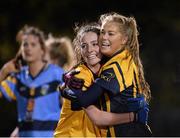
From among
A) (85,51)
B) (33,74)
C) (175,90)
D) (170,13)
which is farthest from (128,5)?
(85,51)

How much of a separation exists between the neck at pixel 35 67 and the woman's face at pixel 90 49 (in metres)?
2.08

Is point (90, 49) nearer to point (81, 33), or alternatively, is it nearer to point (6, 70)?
point (81, 33)

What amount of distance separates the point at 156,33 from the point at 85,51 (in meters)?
6.66

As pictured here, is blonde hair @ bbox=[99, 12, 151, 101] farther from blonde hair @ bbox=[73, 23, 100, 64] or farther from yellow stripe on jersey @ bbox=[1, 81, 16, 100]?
yellow stripe on jersey @ bbox=[1, 81, 16, 100]

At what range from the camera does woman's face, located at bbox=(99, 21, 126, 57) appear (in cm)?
401

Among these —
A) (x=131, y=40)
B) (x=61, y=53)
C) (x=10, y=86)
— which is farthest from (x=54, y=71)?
(x=131, y=40)

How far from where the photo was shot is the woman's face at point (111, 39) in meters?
4.01

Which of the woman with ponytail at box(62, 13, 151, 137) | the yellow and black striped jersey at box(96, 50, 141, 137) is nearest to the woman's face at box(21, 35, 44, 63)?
the woman with ponytail at box(62, 13, 151, 137)

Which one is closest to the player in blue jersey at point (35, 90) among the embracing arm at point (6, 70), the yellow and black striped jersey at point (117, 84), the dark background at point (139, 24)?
the embracing arm at point (6, 70)

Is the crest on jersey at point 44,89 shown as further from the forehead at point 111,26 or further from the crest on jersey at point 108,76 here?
the crest on jersey at point 108,76

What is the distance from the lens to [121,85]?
Result: 12.7ft

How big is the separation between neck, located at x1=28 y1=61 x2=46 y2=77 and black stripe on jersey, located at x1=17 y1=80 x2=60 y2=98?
0.48ft

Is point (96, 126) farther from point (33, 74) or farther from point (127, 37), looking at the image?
point (33, 74)

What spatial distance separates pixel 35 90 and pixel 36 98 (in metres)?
0.08
